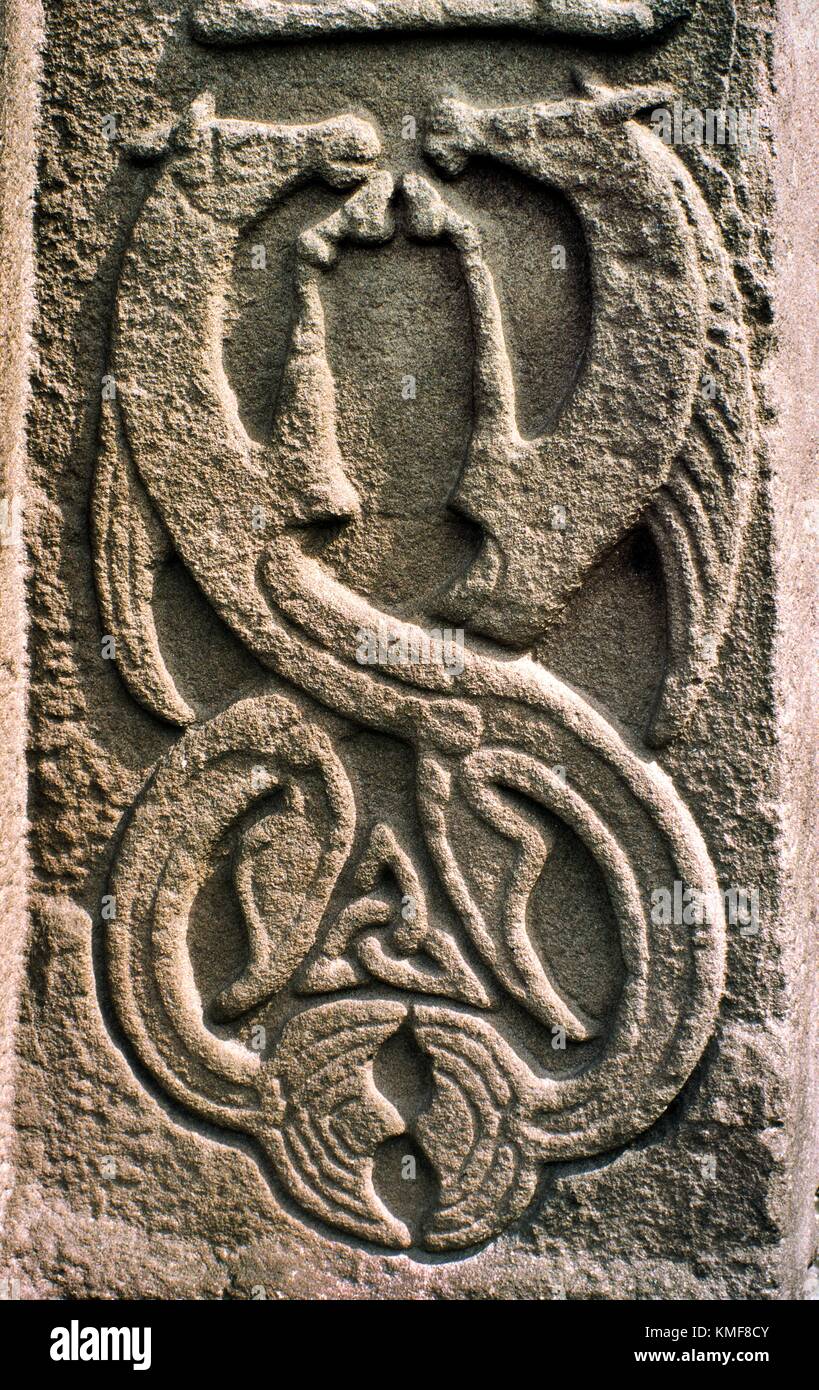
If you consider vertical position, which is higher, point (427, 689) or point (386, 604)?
point (386, 604)

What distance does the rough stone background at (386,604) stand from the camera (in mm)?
2166

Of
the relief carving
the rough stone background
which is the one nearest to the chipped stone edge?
the rough stone background

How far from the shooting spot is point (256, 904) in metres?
2.27

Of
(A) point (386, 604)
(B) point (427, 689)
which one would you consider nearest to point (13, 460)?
(A) point (386, 604)

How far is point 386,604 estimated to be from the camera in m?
2.25

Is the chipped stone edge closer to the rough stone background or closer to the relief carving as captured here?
the rough stone background

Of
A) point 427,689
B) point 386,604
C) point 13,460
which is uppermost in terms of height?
→ point 13,460

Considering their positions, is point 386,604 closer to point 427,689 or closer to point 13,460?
point 427,689

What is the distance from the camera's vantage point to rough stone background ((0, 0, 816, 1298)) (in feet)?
7.11

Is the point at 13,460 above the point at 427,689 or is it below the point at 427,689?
above

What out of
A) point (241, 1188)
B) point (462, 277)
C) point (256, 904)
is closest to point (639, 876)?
point (256, 904)

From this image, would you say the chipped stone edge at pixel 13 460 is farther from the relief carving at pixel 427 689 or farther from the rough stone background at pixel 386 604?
the relief carving at pixel 427 689

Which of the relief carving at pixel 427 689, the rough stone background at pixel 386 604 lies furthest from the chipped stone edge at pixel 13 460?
the relief carving at pixel 427 689

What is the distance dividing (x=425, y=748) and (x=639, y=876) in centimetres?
42
